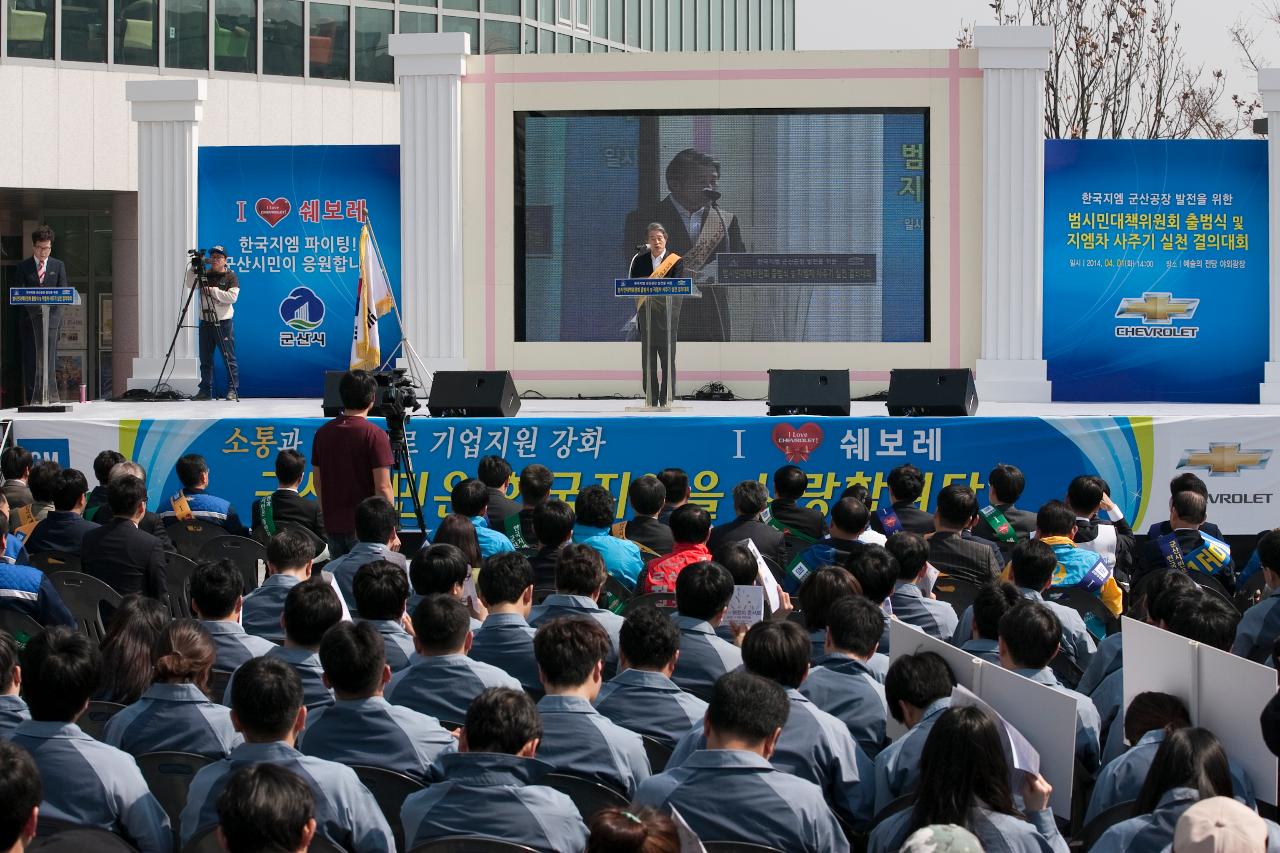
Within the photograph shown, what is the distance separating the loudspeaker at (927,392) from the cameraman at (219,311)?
21.1 feet

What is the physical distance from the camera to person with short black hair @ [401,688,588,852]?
3.48 metres

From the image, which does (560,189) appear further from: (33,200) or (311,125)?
(33,200)

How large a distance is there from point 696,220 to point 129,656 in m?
10.8

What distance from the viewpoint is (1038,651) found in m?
4.38

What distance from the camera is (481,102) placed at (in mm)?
15422

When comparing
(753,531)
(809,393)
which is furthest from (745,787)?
(809,393)

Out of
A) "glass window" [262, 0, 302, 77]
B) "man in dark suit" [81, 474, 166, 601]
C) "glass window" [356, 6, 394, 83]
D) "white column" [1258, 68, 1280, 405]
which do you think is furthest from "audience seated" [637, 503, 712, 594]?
"glass window" [356, 6, 394, 83]

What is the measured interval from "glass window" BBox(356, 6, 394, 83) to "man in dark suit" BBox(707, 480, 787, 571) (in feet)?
54.7

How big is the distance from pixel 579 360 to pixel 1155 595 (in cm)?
1047

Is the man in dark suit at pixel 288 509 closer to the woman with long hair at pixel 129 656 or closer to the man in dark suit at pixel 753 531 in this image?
the man in dark suit at pixel 753 531

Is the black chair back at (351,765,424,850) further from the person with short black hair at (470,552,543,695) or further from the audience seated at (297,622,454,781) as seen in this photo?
the person with short black hair at (470,552,543,695)

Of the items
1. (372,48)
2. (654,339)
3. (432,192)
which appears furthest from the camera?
(372,48)

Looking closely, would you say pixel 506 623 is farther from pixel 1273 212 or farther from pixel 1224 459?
pixel 1273 212

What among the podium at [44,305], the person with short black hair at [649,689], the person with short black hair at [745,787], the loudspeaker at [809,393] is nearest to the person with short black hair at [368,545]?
the person with short black hair at [649,689]
